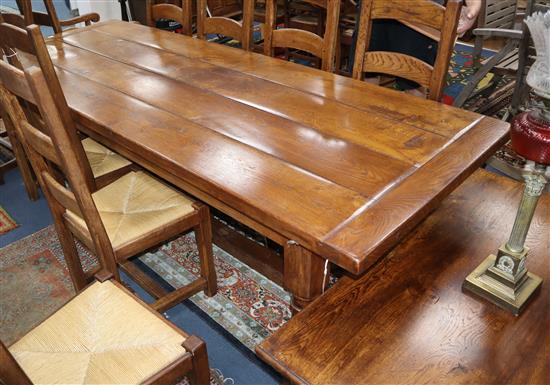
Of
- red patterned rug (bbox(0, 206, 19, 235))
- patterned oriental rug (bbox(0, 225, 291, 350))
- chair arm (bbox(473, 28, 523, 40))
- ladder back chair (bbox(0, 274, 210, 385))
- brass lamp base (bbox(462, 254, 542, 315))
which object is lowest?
red patterned rug (bbox(0, 206, 19, 235))

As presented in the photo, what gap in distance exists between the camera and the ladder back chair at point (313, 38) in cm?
207

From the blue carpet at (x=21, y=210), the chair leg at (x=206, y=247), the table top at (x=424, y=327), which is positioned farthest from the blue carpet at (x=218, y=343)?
the table top at (x=424, y=327)

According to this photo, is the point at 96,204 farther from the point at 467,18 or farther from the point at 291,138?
the point at 467,18

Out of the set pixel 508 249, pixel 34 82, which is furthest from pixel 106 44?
pixel 508 249

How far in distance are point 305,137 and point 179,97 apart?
1.83 feet

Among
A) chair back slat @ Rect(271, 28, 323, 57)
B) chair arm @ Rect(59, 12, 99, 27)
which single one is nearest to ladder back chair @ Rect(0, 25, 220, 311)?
chair back slat @ Rect(271, 28, 323, 57)

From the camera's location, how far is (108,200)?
70.3 inches

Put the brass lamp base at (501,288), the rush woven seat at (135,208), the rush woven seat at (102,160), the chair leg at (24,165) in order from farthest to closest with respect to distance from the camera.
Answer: the chair leg at (24,165) → the rush woven seat at (102,160) → the rush woven seat at (135,208) → the brass lamp base at (501,288)

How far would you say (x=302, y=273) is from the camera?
1309 mm

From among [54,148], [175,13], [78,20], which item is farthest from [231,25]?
[54,148]

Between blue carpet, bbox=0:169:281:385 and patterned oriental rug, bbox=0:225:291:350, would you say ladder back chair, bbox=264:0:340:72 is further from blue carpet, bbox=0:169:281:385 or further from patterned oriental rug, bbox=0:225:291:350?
blue carpet, bbox=0:169:281:385

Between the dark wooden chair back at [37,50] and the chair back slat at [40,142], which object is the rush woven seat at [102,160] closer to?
the dark wooden chair back at [37,50]

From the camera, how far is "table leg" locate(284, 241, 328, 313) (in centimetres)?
128

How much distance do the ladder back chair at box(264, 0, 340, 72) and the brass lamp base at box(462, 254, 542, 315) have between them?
1129 millimetres
